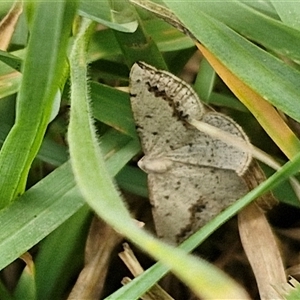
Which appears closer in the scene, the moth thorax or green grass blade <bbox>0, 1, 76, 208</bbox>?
green grass blade <bbox>0, 1, 76, 208</bbox>

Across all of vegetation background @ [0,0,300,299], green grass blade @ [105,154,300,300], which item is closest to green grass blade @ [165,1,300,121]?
vegetation background @ [0,0,300,299]

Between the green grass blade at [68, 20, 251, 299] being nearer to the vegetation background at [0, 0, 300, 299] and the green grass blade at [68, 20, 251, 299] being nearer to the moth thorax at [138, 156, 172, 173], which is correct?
the vegetation background at [0, 0, 300, 299]

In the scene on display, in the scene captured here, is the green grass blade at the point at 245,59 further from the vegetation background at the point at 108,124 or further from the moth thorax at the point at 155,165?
the moth thorax at the point at 155,165

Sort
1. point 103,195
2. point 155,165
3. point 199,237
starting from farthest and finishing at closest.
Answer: point 155,165, point 199,237, point 103,195

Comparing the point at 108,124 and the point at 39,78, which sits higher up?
the point at 39,78

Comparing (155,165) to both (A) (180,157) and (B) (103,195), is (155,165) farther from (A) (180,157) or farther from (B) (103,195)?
(B) (103,195)

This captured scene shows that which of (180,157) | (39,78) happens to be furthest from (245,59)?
(39,78)

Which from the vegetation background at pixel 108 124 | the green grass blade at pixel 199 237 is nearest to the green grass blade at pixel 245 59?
the vegetation background at pixel 108 124
